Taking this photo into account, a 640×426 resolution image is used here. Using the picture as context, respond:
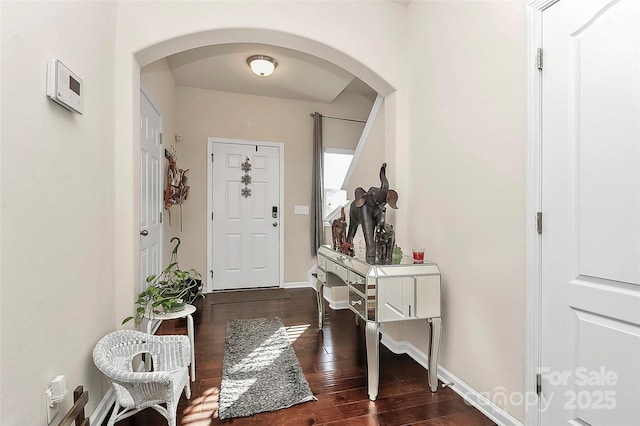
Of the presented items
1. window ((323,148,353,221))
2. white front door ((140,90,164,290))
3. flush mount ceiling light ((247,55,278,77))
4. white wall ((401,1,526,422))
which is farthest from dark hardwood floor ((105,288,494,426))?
flush mount ceiling light ((247,55,278,77))

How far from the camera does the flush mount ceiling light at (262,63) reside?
3.44m

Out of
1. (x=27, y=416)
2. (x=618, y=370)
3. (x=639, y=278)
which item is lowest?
(x=27, y=416)

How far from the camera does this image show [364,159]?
333 cm

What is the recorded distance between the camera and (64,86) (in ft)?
4.44

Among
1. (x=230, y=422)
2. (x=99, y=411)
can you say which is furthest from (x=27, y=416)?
(x=230, y=422)

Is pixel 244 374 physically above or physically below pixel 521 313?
below

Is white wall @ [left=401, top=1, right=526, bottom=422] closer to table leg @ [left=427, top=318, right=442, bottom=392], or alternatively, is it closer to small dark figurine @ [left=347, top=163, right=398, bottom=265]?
table leg @ [left=427, top=318, right=442, bottom=392]

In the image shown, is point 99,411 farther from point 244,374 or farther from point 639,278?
point 639,278

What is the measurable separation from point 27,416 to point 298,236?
12.6 feet

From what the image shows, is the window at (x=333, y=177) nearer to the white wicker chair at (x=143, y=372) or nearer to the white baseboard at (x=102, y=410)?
the white wicker chair at (x=143, y=372)

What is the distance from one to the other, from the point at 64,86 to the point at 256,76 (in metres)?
2.95

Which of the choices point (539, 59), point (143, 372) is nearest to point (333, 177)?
point (539, 59)

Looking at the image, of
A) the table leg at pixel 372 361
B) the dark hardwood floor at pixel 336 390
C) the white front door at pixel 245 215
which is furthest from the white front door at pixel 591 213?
the white front door at pixel 245 215

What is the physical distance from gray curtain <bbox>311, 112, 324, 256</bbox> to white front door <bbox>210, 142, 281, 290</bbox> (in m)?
0.54
